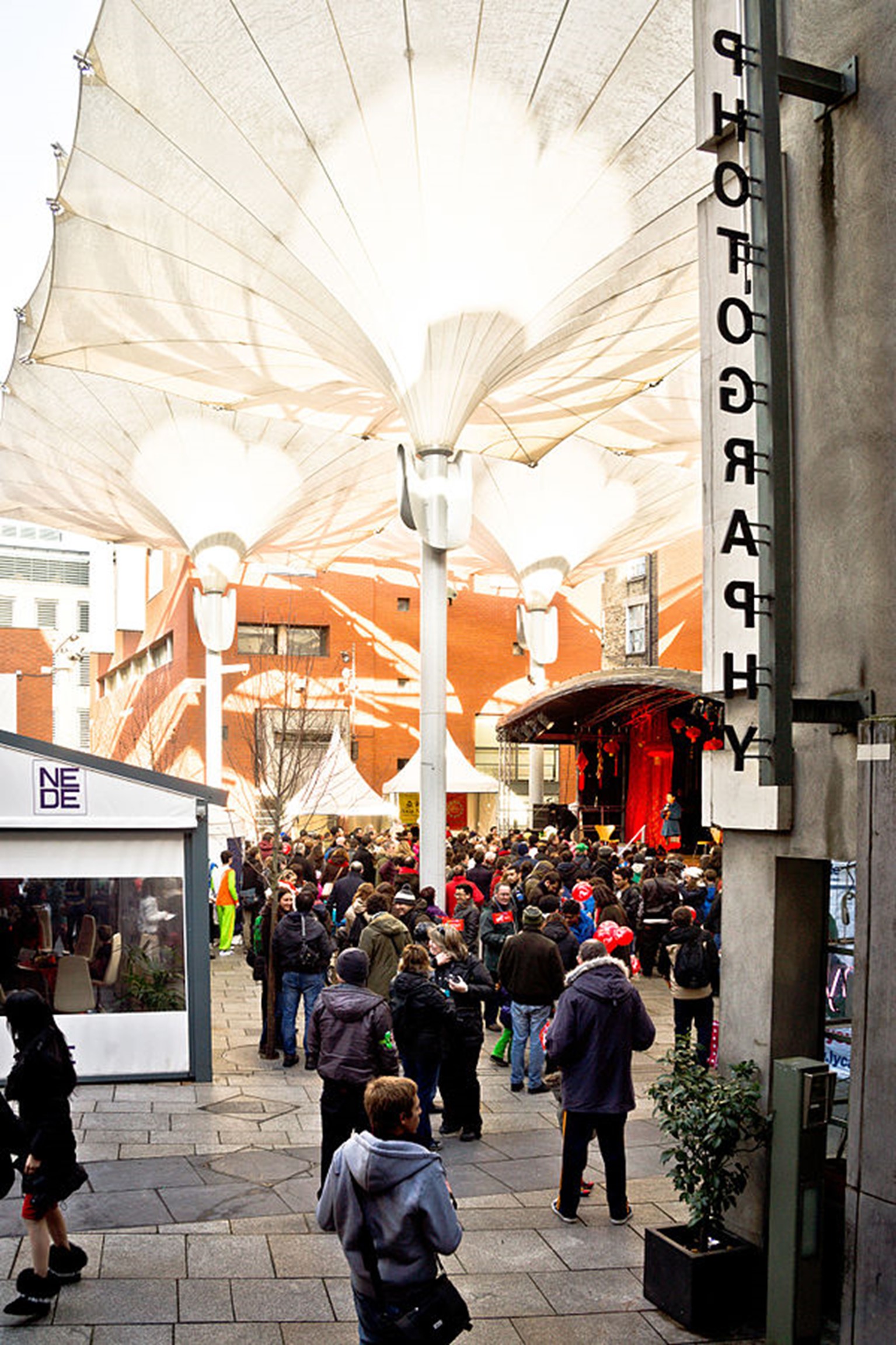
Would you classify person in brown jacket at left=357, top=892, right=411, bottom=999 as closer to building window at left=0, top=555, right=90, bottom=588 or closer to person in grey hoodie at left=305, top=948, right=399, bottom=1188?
person in grey hoodie at left=305, top=948, right=399, bottom=1188

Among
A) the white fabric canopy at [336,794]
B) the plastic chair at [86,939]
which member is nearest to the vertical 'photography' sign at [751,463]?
the plastic chair at [86,939]

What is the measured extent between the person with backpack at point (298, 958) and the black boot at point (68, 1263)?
17.3ft

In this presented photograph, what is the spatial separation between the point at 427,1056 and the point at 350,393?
18101 mm

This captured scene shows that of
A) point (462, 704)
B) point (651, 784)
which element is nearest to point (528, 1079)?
point (651, 784)

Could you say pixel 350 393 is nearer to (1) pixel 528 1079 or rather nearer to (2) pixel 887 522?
(1) pixel 528 1079

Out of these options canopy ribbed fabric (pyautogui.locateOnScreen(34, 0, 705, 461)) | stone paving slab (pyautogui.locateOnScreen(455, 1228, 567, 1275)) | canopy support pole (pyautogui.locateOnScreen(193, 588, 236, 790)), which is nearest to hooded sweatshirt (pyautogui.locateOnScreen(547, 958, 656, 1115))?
stone paving slab (pyautogui.locateOnScreen(455, 1228, 567, 1275))

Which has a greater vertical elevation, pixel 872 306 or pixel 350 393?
pixel 350 393

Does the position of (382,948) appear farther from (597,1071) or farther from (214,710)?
(214,710)

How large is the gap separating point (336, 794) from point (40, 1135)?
27507mm

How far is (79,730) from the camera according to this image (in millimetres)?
70875

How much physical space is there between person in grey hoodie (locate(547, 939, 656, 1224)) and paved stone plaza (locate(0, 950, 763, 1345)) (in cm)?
29

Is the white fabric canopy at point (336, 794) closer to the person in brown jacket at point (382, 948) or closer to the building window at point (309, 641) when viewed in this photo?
the building window at point (309, 641)

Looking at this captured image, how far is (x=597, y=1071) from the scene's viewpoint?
8094 mm

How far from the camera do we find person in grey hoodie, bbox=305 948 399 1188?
7.97m
